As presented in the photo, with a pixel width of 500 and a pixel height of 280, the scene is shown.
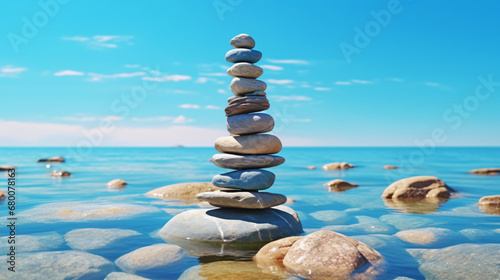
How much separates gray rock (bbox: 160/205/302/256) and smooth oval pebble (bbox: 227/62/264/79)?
358 cm

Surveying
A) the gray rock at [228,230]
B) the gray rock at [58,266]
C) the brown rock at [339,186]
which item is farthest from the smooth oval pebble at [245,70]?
the brown rock at [339,186]

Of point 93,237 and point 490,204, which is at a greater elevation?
point 490,204

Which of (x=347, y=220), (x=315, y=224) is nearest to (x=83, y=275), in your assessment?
(x=315, y=224)

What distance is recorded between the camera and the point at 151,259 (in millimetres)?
7934

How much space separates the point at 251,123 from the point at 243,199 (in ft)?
6.42

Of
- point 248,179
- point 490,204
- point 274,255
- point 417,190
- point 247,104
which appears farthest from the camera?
point 417,190

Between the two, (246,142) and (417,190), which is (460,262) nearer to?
(246,142)

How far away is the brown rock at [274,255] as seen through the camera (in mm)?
7559

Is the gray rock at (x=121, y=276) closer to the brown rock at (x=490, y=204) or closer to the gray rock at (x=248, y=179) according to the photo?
the gray rock at (x=248, y=179)

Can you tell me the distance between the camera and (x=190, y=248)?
8914 millimetres

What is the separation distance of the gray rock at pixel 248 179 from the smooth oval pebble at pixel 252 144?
525 mm

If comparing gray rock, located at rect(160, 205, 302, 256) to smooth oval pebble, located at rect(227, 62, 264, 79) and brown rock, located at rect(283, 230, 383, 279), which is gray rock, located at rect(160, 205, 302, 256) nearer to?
brown rock, located at rect(283, 230, 383, 279)

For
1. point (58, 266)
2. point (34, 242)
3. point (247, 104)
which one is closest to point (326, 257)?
point (247, 104)

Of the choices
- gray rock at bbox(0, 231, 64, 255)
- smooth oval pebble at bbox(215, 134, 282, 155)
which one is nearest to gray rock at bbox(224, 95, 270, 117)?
smooth oval pebble at bbox(215, 134, 282, 155)
